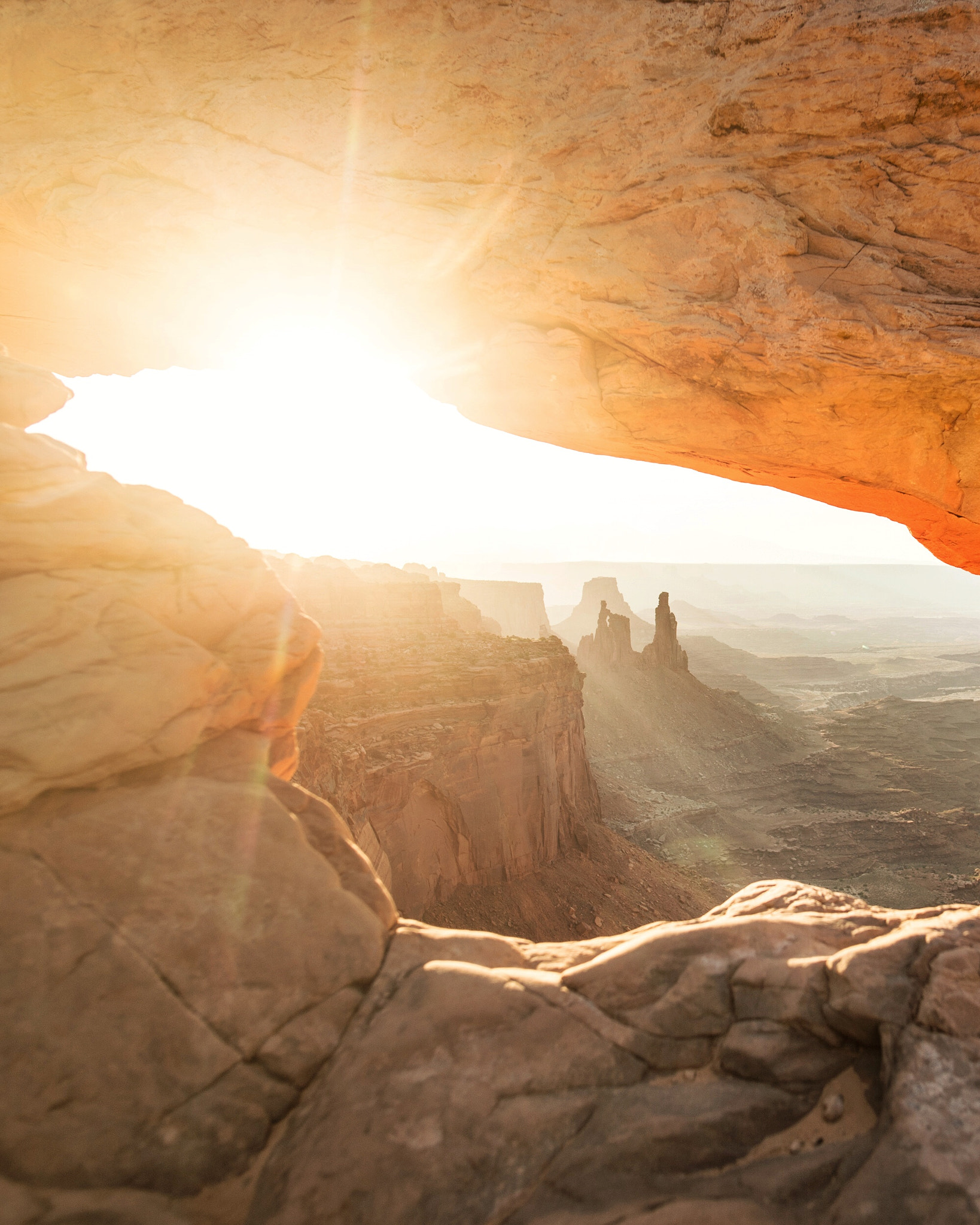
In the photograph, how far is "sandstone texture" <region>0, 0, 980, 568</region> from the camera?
8555mm

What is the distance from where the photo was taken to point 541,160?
9398 millimetres

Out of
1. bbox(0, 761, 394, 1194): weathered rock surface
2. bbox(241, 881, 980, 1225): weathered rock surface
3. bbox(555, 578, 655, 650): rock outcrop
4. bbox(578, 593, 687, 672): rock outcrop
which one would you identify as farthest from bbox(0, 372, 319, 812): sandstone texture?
bbox(555, 578, 655, 650): rock outcrop

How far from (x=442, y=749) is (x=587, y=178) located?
53.3ft

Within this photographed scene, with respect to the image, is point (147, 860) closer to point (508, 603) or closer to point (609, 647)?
point (609, 647)

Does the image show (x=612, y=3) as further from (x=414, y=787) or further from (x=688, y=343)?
(x=414, y=787)

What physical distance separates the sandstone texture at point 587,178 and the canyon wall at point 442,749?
12.2m

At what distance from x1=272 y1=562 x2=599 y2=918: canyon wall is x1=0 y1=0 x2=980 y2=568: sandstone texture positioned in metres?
12.2

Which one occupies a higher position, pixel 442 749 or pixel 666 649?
pixel 666 649

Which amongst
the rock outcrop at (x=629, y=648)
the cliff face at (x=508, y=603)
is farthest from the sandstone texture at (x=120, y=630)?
the cliff face at (x=508, y=603)

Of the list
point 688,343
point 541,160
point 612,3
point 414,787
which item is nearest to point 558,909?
point 414,787

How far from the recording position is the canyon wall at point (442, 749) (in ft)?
60.4

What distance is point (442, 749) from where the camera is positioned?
2080 cm

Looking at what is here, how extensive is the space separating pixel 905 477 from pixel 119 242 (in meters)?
14.8

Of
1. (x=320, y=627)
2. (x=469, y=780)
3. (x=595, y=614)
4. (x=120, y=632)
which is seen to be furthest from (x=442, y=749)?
(x=595, y=614)
